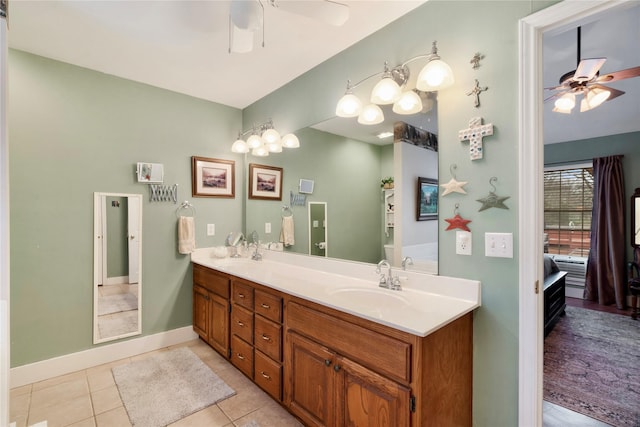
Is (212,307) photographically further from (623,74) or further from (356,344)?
(623,74)

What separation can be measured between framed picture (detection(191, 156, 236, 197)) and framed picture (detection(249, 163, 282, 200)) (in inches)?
9.5

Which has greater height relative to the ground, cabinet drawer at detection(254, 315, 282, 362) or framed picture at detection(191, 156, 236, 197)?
framed picture at detection(191, 156, 236, 197)

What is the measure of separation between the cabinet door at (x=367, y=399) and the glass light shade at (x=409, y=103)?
1.45 meters

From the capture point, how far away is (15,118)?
7.18 feet

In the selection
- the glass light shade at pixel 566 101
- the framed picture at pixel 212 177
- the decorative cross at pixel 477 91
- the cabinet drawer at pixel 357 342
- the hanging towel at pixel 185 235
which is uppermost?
the glass light shade at pixel 566 101

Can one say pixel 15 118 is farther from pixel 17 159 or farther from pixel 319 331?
pixel 319 331

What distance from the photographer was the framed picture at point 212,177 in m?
3.01

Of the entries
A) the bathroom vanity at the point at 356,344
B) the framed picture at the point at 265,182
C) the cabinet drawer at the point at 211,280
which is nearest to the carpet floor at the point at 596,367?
the bathroom vanity at the point at 356,344

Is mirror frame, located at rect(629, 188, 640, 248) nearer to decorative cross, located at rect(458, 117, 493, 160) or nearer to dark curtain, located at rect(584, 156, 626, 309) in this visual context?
dark curtain, located at rect(584, 156, 626, 309)

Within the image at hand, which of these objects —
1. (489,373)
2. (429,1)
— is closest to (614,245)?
(489,373)

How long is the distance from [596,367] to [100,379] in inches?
161

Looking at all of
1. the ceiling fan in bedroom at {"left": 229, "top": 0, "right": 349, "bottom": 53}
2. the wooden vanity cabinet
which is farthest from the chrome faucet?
the ceiling fan in bedroom at {"left": 229, "top": 0, "right": 349, "bottom": 53}

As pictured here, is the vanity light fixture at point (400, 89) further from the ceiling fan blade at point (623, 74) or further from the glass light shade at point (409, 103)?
the ceiling fan blade at point (623, 74)

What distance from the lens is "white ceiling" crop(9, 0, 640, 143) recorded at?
177cm
